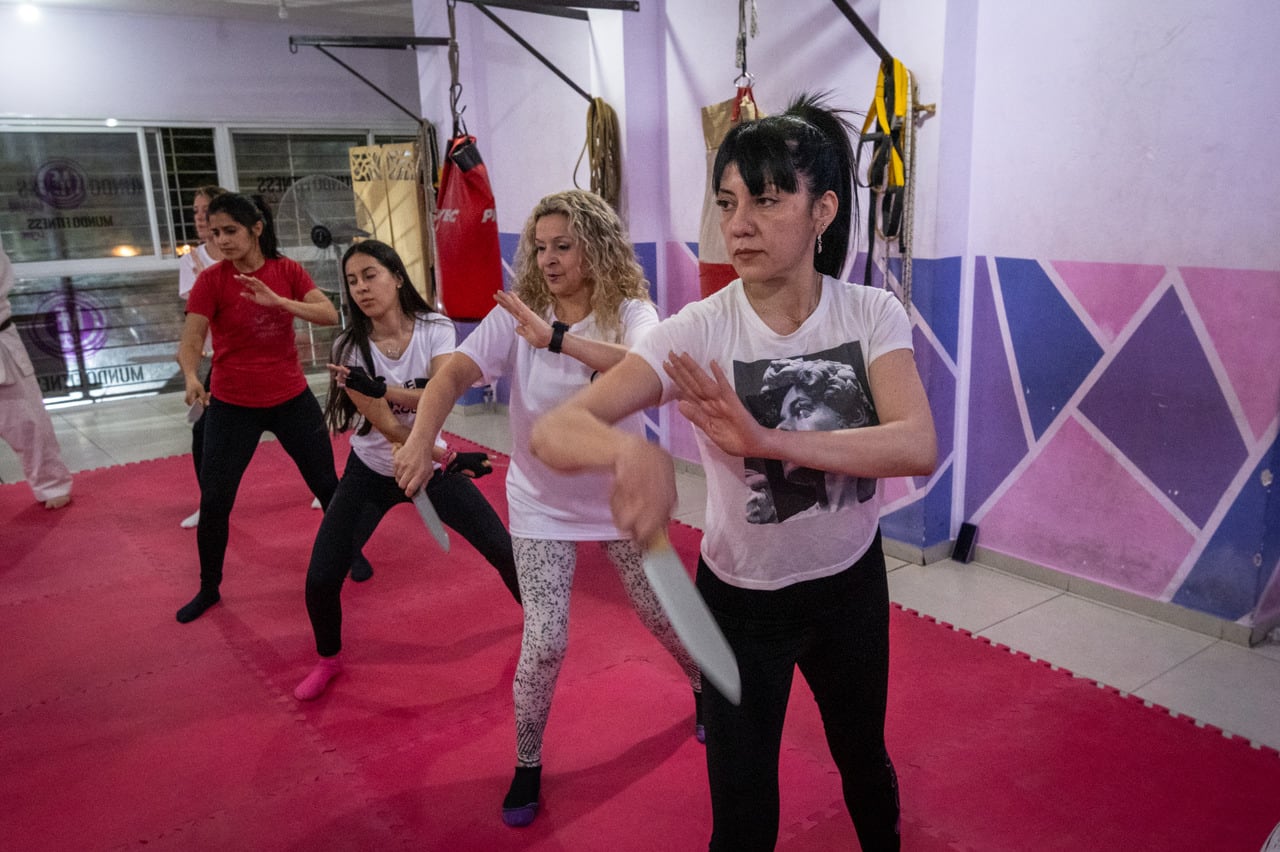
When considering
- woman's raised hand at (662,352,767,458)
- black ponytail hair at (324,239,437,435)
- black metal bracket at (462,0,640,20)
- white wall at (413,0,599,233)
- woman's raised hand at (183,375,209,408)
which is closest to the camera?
woman's raised hand at (662,352,767,458)

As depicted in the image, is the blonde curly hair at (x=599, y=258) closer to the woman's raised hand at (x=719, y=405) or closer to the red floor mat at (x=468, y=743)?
the woman's raised hand at (x=719, y=405)

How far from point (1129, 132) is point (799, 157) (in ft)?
7.35

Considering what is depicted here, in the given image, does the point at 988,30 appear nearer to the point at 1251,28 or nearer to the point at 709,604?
the point at 1251,28

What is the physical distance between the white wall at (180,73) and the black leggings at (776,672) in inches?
330

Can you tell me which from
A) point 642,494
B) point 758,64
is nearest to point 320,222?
point 758,64

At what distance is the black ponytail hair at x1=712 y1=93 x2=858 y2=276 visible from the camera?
4.81 feet

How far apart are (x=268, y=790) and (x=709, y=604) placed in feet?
5.23

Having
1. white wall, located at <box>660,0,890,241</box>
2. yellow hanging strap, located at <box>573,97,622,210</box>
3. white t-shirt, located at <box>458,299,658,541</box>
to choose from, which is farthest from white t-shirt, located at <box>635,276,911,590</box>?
yellow hanging strap, located at <box>573,97,622,210</box>

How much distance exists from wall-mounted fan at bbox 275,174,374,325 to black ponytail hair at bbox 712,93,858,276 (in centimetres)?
441

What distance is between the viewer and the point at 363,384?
2537 millimetres

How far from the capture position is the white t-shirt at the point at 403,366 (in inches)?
110

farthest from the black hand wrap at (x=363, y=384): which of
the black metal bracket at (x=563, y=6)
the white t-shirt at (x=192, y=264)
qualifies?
the white t-shirt at (x=192, y=264)

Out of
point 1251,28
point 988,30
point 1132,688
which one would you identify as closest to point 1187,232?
point 1251,28

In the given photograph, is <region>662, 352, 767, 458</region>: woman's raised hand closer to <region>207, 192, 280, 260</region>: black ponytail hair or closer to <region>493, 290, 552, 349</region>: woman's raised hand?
<region>493, 290, 552, 349</region>: woman's raised hand
